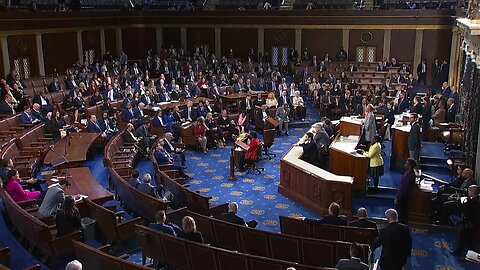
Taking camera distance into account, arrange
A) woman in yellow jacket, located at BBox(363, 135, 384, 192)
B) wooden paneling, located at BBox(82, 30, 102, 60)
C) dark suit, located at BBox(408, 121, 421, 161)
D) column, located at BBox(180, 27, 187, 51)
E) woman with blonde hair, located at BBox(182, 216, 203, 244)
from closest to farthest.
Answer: woman with blonde hair, located at BBox(182, 216, 203, 244), woman in yellow jacket, located at BBox(363, 135, 384, 192), dark suit, located at BBox(408, 121, 421, 161), wooden paneling, located at BBox(82, 30, 102, 60), column, located at BBox(180, 27, 187, 51)

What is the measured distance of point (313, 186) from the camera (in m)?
11.2

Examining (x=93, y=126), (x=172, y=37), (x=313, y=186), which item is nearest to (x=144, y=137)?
(x=93, y=126)

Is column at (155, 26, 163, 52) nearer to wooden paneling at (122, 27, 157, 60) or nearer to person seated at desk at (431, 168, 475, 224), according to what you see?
wooden paneling at (122, 27, 157, 60)

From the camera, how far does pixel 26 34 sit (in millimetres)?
21812

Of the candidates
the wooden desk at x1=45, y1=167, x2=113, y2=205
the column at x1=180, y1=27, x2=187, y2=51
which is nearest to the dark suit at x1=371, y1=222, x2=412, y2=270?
the wooden desk at x1=45, y1=167, x2=113, y2=205

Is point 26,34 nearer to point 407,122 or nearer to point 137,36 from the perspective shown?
point 137,36

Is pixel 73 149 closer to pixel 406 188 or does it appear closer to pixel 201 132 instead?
pixel 201 132

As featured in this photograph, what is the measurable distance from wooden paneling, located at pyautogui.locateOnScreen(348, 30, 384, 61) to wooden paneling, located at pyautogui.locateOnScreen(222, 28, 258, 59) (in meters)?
5.27

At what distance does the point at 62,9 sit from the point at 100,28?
278 cm

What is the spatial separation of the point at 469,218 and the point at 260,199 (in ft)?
15.1

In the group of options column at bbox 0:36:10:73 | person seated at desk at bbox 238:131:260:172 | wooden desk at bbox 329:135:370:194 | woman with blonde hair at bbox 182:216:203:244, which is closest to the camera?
woman with blonde hair at bbox 182:216:203:244

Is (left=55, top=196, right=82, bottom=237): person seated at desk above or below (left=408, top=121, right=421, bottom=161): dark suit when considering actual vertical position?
below

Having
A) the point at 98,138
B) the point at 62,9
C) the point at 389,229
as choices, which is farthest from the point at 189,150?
the point at 62,9

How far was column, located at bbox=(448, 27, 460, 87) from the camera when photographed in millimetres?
22281
